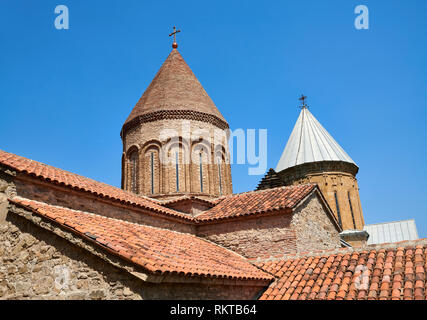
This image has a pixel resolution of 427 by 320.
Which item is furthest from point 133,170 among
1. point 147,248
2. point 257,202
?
point 147,248

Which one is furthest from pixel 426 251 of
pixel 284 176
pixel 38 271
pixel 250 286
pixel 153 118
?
pixel 284 176

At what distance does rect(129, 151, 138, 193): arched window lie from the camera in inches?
528

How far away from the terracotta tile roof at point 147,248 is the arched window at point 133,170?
4971 mm

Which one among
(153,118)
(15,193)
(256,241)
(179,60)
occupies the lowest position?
(256,241)

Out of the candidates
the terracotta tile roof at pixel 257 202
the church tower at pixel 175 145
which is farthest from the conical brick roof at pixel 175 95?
the terracotta tile roof at pixel 257 202

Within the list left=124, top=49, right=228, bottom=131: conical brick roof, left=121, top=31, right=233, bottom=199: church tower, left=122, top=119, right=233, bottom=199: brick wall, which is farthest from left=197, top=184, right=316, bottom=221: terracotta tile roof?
left=124, top=49, right=228, bottom=131: conical brick roof

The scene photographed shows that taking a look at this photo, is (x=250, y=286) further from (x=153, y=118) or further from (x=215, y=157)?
(x=153, y=118)

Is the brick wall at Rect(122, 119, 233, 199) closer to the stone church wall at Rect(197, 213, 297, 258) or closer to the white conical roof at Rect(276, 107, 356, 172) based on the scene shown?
the stone church wall at Rect(197, 213, 297, 258)

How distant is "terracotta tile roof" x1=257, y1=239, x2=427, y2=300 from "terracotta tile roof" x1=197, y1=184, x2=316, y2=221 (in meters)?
1.72

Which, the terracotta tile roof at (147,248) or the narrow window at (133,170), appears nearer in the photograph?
the terracotta tile roof at (147,248)

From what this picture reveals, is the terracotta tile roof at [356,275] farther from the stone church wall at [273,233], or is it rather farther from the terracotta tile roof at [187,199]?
the terracotta tile roof at [187,199]

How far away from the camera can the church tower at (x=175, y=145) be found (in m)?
12.8
